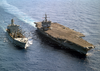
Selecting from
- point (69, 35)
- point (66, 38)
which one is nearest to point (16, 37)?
point (66, 38)

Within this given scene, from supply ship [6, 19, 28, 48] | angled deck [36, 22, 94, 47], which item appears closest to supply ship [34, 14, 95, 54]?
angled deck [36, 22, 94, 47]

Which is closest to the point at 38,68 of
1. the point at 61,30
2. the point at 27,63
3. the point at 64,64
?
the point at 27,63

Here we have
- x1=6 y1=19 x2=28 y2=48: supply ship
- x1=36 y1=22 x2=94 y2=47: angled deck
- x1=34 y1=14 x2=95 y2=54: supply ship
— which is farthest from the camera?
x1=6 y1=19 x2=28 y2=48: supply ship

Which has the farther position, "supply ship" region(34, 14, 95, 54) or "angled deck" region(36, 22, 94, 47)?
"angled deck" region(36, 22, 94, 47)

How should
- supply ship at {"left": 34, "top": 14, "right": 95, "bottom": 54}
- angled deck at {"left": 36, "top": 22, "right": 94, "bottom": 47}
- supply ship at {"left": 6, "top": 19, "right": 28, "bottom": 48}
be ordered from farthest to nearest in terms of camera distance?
supply ship at {"left": 6, "top": 19, "right": 28, "bottom": 48} < angled deck at {"left": 36, "top": 22, "right": 94, "bottom": 47} < supply ship at {"left": 34, "top": 14, "right": 95, "bottom": 54}

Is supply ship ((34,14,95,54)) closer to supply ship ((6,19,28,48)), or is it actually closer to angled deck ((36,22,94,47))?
angled deck ((36,22,94,47))

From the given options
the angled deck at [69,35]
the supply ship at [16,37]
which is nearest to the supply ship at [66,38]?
the angled deck at [69,35]

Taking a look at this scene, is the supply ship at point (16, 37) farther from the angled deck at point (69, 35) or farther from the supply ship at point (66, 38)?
the angled deck at point (69, 35)

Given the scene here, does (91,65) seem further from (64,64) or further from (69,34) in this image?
(69,34)
